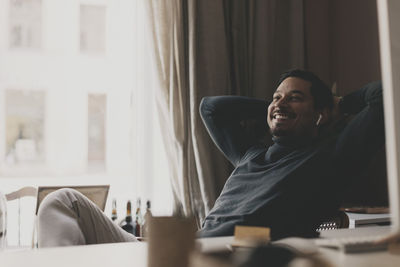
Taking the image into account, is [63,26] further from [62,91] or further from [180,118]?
[180,118]

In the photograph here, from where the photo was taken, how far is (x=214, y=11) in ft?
7.61

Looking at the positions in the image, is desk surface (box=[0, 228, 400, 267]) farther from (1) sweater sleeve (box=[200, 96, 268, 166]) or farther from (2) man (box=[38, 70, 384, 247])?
(1) sweater sleeve (box=[200, 96, 268, 166])

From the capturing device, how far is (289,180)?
136 cm

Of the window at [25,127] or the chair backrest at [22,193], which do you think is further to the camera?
the window at [25,127]

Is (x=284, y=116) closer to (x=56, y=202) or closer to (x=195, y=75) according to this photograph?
(x=195, y=75)

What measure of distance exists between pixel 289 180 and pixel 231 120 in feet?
1.76

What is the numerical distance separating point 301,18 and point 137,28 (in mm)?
1123

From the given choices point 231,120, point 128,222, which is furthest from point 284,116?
point 128,222

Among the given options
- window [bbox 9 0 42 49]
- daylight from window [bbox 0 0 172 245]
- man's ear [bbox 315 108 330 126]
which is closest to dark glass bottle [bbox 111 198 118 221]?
daylight from window [bbox 0 0 172 245]

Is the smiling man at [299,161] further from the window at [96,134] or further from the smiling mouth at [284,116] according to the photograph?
the window at [96,134]

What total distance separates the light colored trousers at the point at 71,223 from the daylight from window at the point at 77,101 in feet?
3.67

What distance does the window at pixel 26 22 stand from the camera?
8.88 ft

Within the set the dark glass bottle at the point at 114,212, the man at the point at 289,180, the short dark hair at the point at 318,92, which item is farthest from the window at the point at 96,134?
the short dark hair at the point at 318,92

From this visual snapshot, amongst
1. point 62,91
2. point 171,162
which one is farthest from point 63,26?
point 171,162
